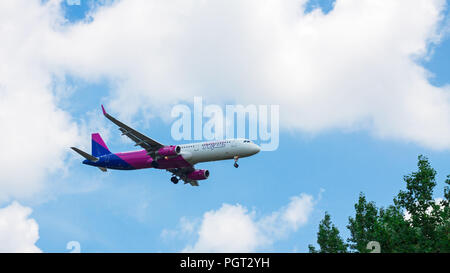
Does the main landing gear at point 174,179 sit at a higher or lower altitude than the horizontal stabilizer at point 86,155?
lower

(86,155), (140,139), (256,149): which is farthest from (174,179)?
(256,149)

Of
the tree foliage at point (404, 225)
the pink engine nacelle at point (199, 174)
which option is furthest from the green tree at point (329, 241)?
the pink engine nacelle at point (199, 174)

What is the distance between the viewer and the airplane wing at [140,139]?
65.3 meters

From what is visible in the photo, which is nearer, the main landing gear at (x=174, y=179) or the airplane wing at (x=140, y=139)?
the airplane wing at (x=140, y=139)

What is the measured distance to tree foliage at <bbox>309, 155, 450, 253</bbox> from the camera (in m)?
55.4

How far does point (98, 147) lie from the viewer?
7694cm

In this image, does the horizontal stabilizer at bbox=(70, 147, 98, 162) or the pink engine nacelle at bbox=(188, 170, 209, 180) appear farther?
the pink engine nacelle at bbox=(188, 170, 209, 180)

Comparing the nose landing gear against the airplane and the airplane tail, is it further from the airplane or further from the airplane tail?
the airplane tail

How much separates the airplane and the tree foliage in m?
13.8

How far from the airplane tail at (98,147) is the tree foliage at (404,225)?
31.7 metres

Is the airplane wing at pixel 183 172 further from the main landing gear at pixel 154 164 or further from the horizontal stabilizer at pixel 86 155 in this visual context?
the horizontal stabilizer at pixel 86 155

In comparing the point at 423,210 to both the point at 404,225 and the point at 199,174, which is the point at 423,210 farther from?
the point at 199,174

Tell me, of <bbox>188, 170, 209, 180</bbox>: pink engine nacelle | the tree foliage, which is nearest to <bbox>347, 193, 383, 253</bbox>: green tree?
the tree foliage
